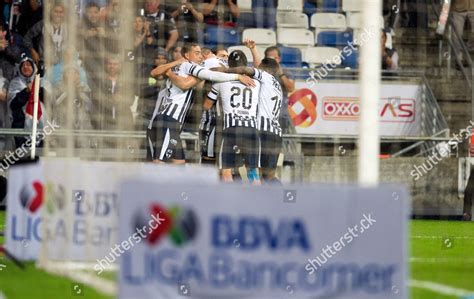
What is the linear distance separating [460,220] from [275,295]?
43.4ft

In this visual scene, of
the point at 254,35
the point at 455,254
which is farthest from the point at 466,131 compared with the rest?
the point at 455,254

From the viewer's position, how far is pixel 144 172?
8.10m

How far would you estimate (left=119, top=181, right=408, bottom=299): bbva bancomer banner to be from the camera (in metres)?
5.70

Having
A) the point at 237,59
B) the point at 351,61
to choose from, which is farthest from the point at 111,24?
the point at 351,61

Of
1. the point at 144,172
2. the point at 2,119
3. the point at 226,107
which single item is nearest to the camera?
the point at 144,172

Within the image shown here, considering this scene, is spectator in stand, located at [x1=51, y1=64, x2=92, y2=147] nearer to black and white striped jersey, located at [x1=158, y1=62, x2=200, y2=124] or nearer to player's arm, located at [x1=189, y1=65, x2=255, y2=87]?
player's arm, located at [x1=189, y1=65, x2=255, y2=87]

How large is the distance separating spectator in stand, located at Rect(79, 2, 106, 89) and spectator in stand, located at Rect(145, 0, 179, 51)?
2.63 meters

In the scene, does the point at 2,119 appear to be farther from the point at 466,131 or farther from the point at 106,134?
the point at 106,134

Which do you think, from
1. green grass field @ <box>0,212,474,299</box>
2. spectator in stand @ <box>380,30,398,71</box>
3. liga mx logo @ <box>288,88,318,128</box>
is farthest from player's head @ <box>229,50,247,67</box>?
spectator in stand @ <box>380,30,398,71</box>

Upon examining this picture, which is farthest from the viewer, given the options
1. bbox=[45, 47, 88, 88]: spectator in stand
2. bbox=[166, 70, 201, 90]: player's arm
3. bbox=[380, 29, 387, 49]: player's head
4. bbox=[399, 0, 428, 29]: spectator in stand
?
bbox=[399, 0, 428, 29]: spectator in stand

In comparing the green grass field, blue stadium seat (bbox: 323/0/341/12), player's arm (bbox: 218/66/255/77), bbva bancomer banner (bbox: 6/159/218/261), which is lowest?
the green grass field

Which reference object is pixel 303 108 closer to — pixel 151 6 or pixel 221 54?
pixel 221 54

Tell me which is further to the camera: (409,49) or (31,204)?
(409,49)

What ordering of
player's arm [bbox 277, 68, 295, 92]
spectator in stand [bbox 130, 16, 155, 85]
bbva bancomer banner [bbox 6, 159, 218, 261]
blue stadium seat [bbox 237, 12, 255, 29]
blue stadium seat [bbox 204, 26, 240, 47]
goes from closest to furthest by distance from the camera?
bbva bancomer banner [bbox 6, 159, 218, 261], spectator in stand [bbox 130, 16, 155, 85], blue stadium seat [bbox 204, 26, 240, 47], blue stadium seat [bbox 237, 12, 255, 29], player's arm [bbox 277, 68, 295, 92]
